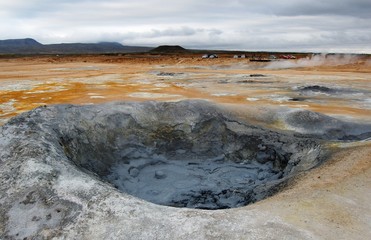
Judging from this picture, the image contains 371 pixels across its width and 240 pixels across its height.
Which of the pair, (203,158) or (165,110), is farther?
(165,110)

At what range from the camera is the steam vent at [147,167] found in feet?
11.9

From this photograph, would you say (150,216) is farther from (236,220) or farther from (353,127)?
(353,127)

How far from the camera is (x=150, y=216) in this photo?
3.66 meters

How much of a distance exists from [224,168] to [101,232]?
13.3 ft

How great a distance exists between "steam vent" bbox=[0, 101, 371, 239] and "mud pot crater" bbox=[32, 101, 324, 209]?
0.02 m

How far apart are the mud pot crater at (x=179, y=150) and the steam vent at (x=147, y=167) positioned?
0.02m

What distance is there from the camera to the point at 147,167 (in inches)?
282

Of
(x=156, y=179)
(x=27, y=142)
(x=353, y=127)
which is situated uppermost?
(x=27, y=142)

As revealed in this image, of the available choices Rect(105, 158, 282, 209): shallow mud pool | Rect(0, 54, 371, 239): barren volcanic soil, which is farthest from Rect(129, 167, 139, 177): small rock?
Rect(0, 54, 371, 239): barren volcanic soil

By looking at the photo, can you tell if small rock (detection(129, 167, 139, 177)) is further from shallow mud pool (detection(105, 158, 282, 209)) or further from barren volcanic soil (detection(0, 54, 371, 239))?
barren volcanic soil (detection(0, 54, 371, 239))

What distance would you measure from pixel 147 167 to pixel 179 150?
2.73ft

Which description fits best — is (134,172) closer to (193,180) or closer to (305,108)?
(193,180)

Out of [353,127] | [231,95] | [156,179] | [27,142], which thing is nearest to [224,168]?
[156,179]

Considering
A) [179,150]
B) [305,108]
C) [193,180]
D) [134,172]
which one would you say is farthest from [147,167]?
[305,108]
